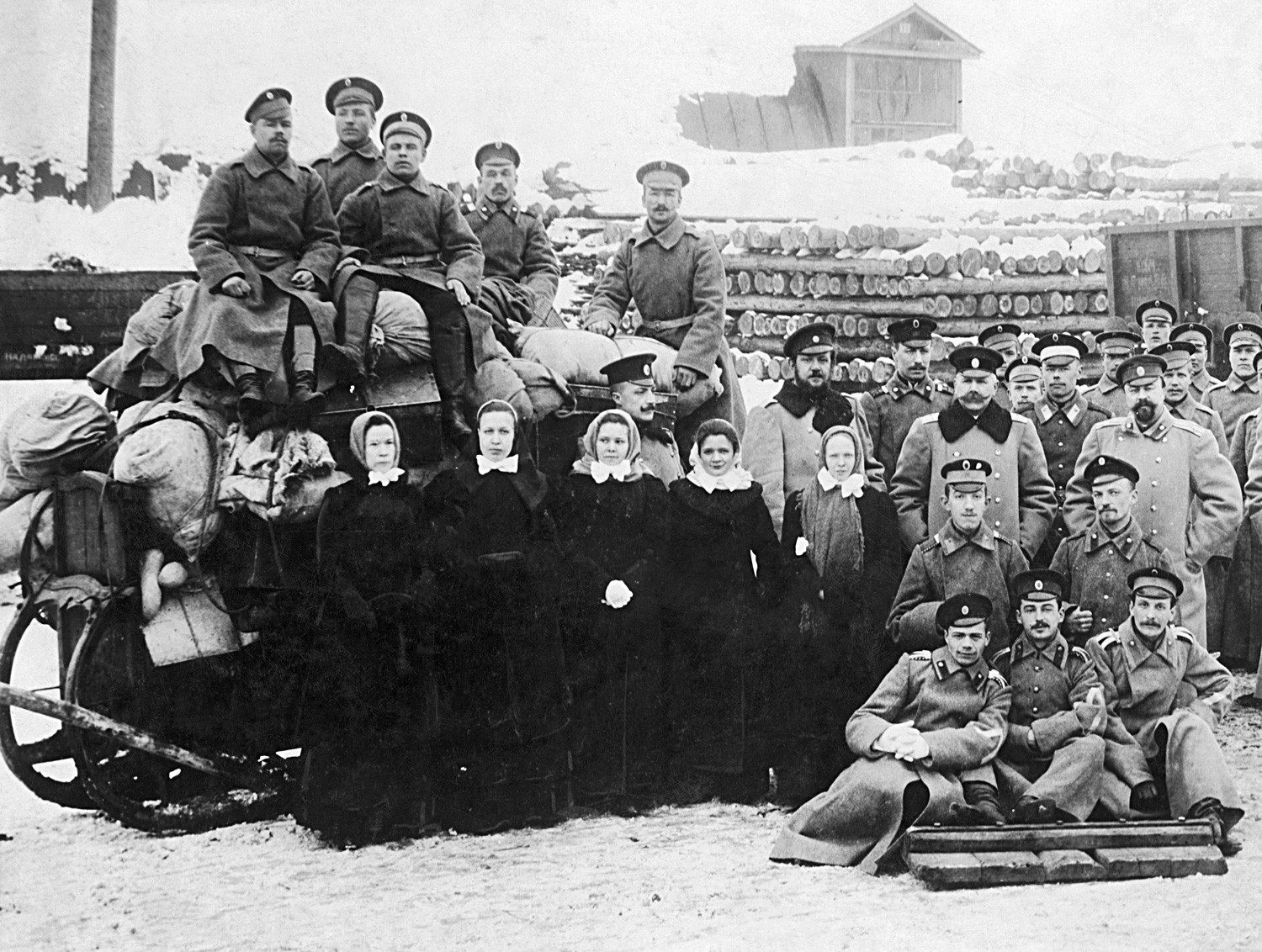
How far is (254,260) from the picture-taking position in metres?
4.59

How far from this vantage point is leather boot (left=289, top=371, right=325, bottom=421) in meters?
4.38

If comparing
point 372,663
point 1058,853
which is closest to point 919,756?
point 1058,853

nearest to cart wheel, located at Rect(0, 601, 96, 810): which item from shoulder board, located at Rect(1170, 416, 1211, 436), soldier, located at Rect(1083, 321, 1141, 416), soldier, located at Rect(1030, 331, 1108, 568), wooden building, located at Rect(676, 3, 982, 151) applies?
wooden building, located at Rect(676, 3, 982, 151)

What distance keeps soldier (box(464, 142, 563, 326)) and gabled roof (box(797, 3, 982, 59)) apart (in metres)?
1.47

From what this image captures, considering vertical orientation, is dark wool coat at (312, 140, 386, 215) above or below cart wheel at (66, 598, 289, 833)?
above

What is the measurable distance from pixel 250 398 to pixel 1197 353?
4400 millimetres

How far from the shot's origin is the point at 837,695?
14.7 feet

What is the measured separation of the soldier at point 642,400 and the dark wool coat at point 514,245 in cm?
96

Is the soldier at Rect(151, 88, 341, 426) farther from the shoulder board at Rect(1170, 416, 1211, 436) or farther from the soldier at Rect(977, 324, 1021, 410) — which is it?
the shoulder board at Rect(1170, 416, 1211, 436)

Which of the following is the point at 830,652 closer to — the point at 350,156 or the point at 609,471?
the point at 609,471

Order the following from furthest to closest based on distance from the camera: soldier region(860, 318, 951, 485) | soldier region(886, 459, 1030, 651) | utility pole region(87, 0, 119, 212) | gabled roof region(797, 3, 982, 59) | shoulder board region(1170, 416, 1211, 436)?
gabled roof region(797, 3, 982, 59), soldier region(860, 318, 951, 485), shoulder board region(1170, 416, 1211, 436), utility pole region(87, 0, 119, 212), soldier region(886, 459, 1030, 651)

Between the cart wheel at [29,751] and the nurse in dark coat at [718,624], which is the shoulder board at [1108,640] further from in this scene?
the cart wheel at [29,751]

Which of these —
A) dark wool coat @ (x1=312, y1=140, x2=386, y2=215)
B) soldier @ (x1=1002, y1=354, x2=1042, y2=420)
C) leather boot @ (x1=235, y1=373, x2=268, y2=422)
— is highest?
dark wool coat @ (x1=312, y1=140, x2=386, y2=215)

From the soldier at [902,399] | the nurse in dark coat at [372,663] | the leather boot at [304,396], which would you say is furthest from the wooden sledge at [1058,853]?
the leather boot at [304,396]
